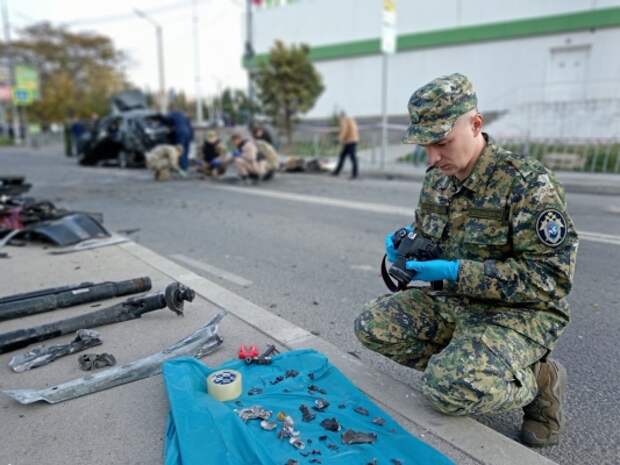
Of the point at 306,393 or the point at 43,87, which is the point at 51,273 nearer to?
the point at 306,393

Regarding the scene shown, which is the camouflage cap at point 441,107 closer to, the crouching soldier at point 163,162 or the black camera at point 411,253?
the black camera at point 411,253

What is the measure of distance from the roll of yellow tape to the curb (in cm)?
56

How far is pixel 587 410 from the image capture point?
230 cm

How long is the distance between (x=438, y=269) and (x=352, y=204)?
629 cm

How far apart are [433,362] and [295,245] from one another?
11.9 ft

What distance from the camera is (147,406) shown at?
2.24 m

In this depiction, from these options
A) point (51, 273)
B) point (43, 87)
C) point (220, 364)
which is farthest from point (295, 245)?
point (43, 87)

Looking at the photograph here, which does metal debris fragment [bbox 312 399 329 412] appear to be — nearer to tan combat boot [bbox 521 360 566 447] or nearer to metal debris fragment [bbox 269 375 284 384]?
metal debris fragment [bbox 269 375 284 384]

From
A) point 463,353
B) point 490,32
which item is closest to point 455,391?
point 463,353

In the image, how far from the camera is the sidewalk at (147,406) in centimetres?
191

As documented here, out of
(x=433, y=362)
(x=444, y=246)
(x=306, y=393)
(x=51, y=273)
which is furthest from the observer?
(x=51, y=273)

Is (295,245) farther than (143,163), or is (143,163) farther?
(143,163)

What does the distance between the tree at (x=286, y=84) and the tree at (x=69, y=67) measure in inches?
1025

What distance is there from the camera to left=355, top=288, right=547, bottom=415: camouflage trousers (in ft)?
6.34
